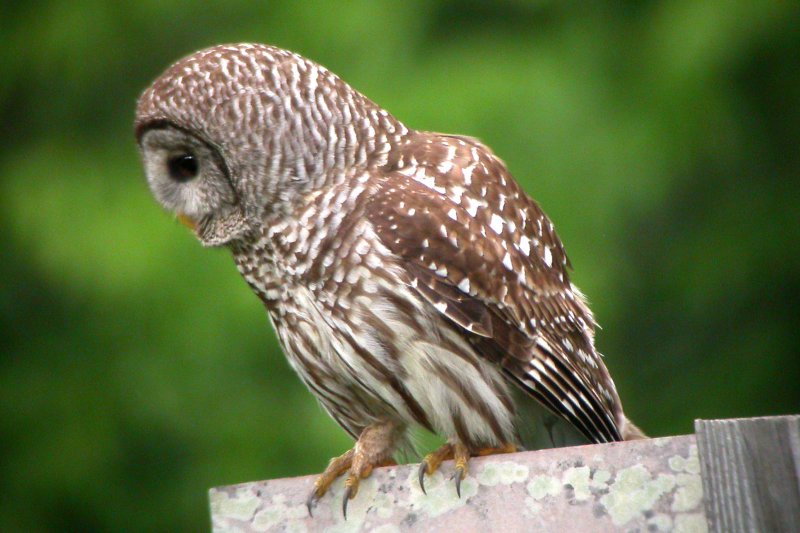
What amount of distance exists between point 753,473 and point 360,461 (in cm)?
113

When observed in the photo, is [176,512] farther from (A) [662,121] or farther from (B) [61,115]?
(A) [662,121]

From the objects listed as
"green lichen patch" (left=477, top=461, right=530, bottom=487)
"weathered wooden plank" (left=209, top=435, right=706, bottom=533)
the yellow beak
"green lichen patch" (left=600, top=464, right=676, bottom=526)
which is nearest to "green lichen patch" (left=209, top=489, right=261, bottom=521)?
"weathered wooden plank" (left=209, top=435, right=706, bottom=533)

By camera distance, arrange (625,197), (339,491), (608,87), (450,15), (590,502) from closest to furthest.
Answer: (590,502)
(339,491)
(625,197)
(608,87)
(450,15)

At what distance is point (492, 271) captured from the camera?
3348mm

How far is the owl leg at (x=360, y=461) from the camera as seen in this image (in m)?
2.67

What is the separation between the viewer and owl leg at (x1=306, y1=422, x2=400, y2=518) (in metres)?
2.67

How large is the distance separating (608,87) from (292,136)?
3585 millimetres

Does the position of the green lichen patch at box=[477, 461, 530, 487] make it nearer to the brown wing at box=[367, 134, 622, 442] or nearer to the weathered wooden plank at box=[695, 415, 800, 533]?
the weathered wooden plank at box=[695, 415, 800, 533]

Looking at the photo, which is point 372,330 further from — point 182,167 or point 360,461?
point 182,167

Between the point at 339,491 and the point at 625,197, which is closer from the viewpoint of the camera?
the point at 339,491

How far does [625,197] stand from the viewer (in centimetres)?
627

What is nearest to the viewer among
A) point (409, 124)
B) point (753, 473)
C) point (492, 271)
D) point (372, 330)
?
point (753, 473)

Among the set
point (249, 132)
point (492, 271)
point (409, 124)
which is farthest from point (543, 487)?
point (409, 124)

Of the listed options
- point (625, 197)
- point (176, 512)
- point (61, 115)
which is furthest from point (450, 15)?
point (176, 512)
